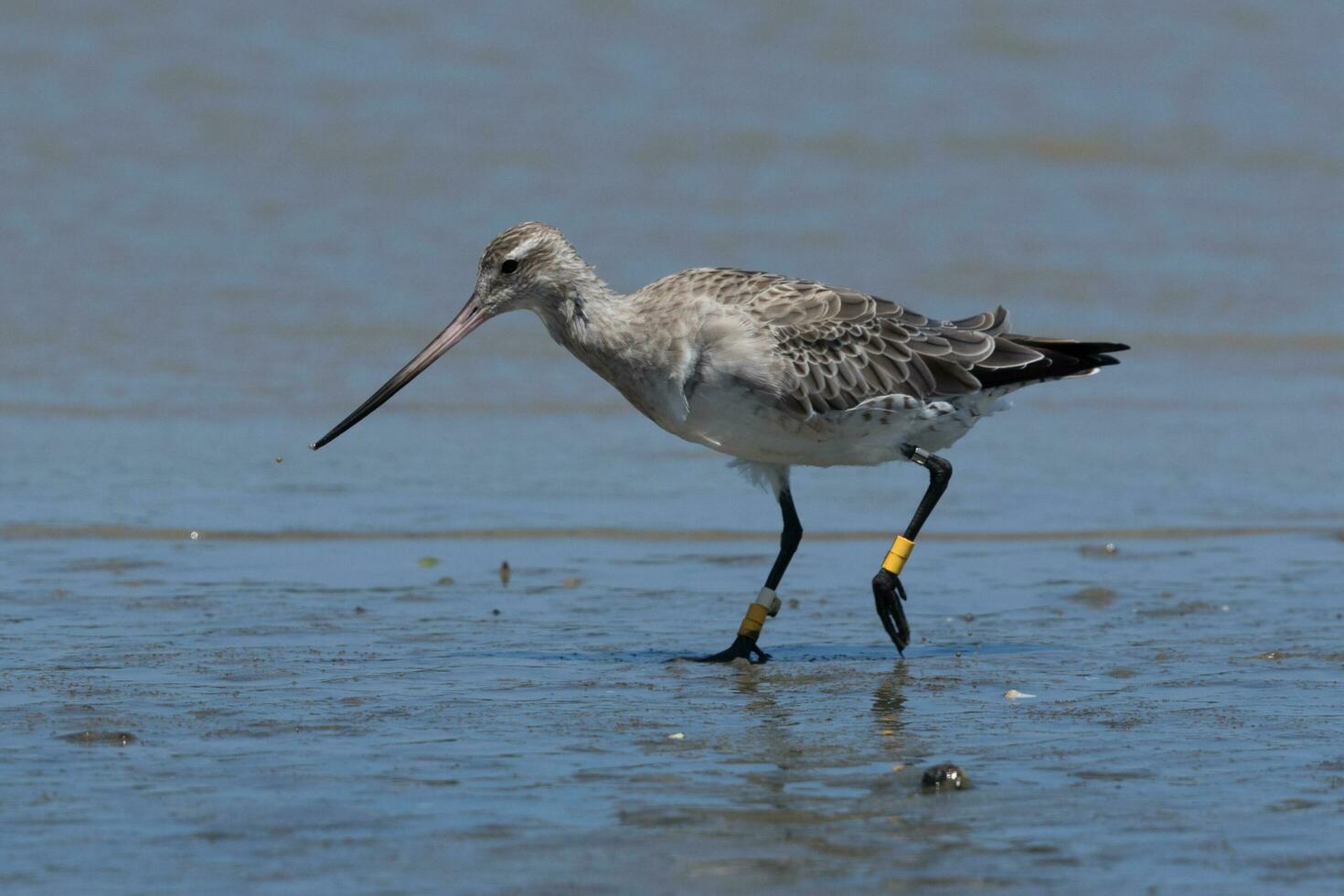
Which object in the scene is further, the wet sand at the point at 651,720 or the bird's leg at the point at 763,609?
the bird's leg at the point at 763,609

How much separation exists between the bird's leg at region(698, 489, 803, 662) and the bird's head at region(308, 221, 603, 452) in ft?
3.87

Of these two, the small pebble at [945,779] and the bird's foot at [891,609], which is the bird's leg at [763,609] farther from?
the small pebble at [945,779]

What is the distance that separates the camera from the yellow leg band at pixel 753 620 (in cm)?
732

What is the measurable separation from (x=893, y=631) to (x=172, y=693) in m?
2.58

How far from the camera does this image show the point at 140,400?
1230cm

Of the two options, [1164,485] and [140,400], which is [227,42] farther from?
[1164,485]

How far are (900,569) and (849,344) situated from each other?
95 centimetres

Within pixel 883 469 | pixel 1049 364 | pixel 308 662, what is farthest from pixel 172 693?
pixel 883 469

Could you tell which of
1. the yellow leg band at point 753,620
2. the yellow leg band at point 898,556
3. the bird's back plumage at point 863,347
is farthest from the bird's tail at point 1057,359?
the yellow leg band at point 753,620

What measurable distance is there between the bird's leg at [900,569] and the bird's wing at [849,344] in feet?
0.85

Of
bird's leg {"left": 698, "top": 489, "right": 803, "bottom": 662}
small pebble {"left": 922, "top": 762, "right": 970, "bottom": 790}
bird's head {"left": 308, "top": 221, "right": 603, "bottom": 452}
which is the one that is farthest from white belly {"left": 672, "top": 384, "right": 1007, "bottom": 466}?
small pebble {"left": 922, "top": 762, "right": 970, "bottom": 790}

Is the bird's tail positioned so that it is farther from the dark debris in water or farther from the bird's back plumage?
the dark debris in water

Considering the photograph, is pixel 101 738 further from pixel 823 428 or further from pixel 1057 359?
pixel 1057 359

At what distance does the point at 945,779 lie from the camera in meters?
5.24
